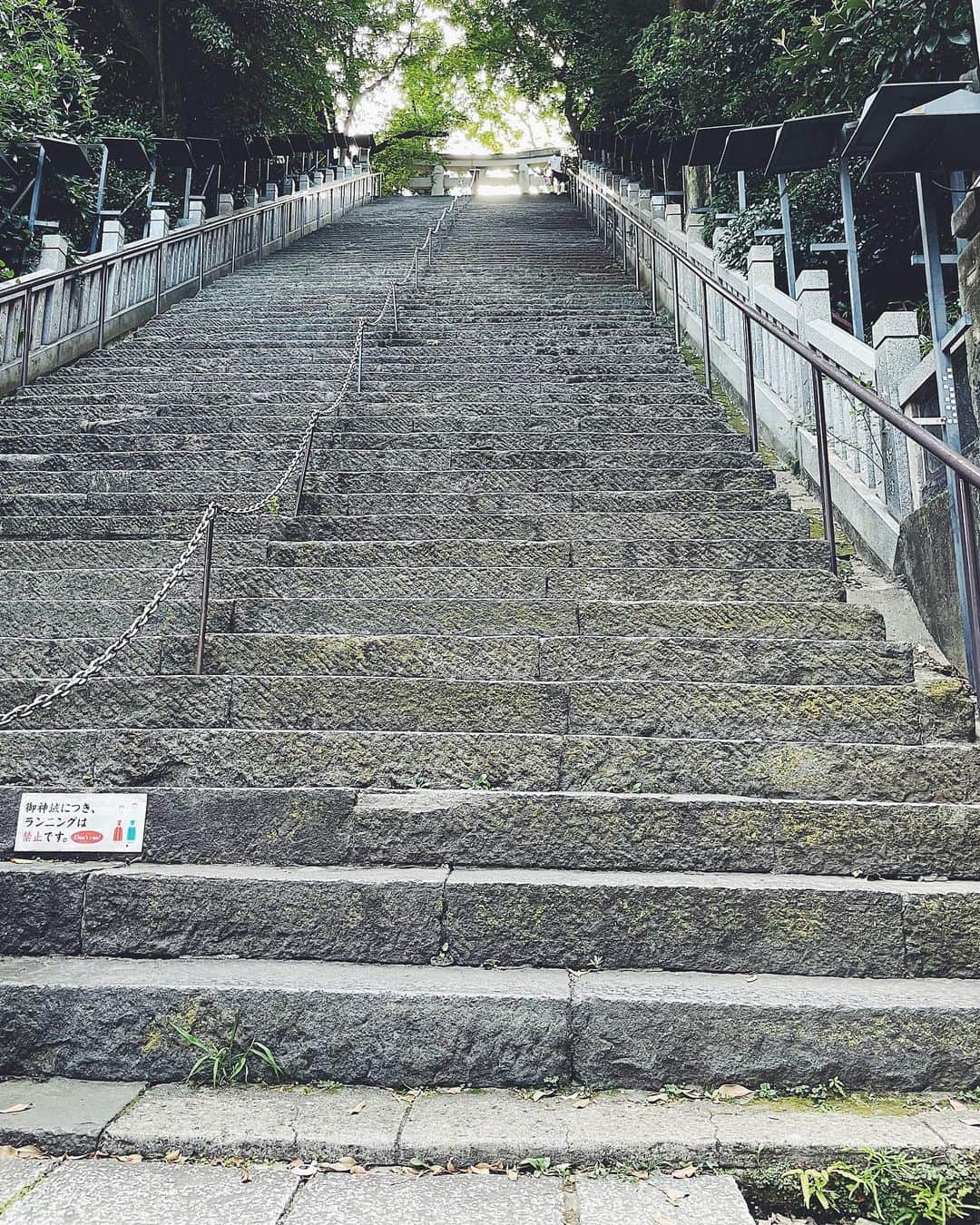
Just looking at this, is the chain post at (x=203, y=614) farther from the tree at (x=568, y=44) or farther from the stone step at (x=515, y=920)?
the tree at (x=568, y=44)

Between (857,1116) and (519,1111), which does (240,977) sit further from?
(857,1116)

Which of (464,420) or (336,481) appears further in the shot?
(464,420)

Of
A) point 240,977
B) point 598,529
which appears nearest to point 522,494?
point 598,529

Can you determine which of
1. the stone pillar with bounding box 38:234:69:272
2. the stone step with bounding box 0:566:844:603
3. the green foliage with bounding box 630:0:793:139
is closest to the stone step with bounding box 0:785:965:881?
the stone step with bounding box 0:566:844:603

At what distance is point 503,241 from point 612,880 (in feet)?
53.4

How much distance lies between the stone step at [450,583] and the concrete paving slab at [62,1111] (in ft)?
7.97

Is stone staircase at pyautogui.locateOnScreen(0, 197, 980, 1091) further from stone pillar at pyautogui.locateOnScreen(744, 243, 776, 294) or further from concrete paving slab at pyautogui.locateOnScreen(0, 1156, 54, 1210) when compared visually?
stone pillar at pyautogui.locateOnScreen(744, 243, 776, 294)

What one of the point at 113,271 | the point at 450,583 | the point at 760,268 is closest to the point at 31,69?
the point at 113,271

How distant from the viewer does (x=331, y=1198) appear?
196cm

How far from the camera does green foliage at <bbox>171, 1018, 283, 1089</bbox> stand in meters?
2.40

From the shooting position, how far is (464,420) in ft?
22.7

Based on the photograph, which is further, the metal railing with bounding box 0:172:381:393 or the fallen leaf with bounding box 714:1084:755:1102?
the metal railing with bounding box 0:172:381:393

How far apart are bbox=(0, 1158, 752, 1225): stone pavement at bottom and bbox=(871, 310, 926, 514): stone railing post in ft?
12.0

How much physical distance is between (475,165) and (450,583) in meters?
35.4
